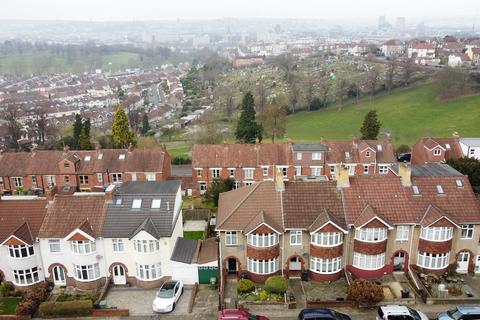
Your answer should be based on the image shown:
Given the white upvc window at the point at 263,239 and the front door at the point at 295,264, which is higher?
the white upvc window at the point at 263,239

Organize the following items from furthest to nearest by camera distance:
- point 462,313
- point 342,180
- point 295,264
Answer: point 342,180 → point 295,264 → point 462,313

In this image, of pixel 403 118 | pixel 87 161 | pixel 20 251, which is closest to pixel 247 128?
pixel 87 161

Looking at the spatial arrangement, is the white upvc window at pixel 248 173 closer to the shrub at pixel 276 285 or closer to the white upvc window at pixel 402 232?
the white upvc window at pixel 402 232

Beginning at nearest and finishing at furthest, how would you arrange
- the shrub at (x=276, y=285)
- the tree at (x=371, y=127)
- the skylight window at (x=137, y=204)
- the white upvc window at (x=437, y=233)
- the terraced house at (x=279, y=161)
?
1. the shrub at (x=276, y=285)
2. the white upvc window at (x=437, y=233)
3. the skylight window at (x=137, y=204)
4. the terraced house at (x=279, y=161)
5. the tree at (x=371, y=127)

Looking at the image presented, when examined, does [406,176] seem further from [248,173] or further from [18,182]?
[18,182]

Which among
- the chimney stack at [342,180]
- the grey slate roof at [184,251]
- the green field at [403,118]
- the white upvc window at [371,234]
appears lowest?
the green field at [403,118]

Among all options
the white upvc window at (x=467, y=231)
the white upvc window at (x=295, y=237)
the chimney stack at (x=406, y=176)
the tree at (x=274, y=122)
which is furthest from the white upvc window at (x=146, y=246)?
the tree at (x=274, y=122)

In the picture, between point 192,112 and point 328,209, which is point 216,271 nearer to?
point 328,209
